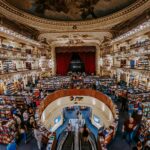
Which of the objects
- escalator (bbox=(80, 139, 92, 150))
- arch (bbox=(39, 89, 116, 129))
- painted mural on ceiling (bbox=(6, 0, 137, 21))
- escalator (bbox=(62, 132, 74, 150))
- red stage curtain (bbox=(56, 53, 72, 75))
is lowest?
escalator (bbox=(62, 132, 74, 150))

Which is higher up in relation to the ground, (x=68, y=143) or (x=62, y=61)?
(x=62, y=61)

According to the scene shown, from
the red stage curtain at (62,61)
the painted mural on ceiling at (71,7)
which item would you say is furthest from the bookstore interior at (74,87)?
the red stage curtain at (62,61)

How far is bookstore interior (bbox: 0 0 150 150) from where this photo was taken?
547 cm

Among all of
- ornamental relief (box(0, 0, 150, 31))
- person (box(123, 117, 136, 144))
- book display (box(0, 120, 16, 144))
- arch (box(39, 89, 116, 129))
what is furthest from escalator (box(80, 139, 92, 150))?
ornamental relief (box(0, 0, 150, 31))

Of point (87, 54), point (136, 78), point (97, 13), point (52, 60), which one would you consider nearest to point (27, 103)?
point (97, 13)

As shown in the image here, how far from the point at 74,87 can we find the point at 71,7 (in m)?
7.21

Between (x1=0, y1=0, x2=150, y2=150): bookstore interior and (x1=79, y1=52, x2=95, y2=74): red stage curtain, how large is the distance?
18.6 ft

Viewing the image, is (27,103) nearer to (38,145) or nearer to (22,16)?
(38,145)

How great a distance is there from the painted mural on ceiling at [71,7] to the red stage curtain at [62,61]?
11.6m

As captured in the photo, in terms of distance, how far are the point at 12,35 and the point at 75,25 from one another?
506 cm

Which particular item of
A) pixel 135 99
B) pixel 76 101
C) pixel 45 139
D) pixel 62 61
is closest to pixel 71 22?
pixel 135 99

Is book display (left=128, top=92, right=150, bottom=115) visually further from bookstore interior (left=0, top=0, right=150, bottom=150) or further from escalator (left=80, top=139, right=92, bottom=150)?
escalator (left=80, top=139, right=92, bottom=150)

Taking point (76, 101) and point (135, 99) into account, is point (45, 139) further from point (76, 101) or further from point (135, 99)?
point (76, 101)

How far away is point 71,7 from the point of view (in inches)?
351
